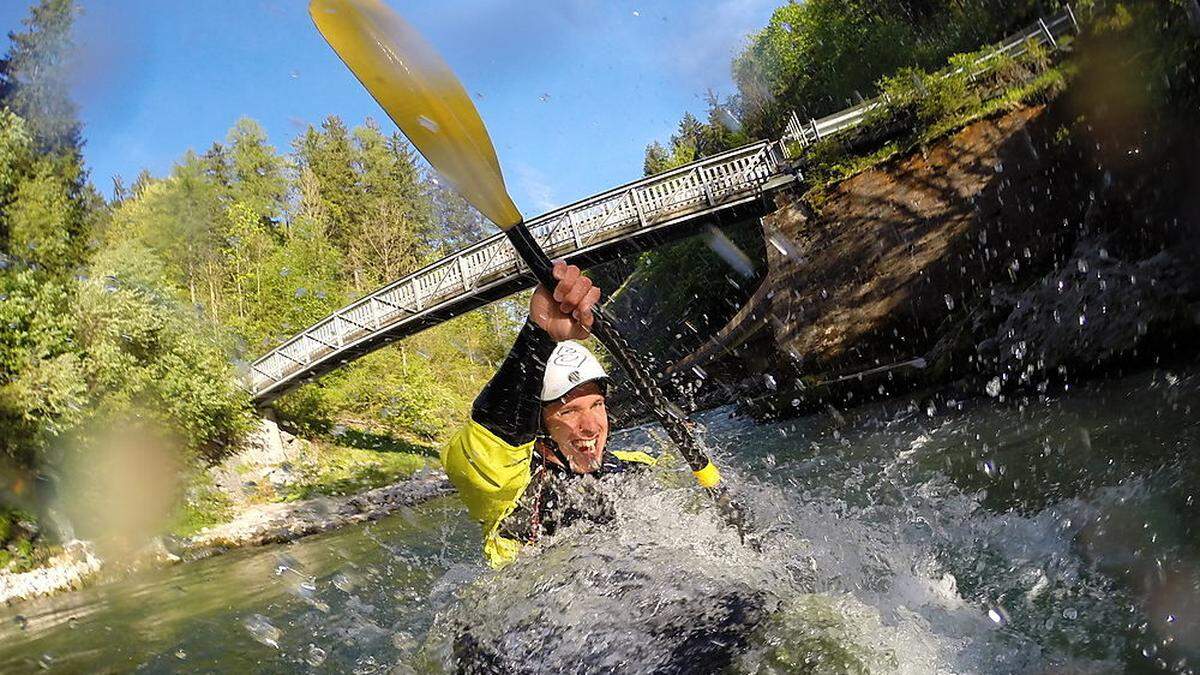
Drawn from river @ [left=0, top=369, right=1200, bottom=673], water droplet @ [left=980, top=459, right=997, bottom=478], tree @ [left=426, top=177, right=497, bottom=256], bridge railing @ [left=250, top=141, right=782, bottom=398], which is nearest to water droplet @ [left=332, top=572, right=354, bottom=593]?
river @ [left=0, top=369, right=1200, bottom=673]

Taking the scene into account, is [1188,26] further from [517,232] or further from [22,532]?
[22,532]

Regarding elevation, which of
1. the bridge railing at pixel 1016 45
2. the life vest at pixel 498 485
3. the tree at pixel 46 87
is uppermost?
the tree at pixel 46 87

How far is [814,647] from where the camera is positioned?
2.10 m

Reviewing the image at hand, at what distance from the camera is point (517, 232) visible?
8.31ft

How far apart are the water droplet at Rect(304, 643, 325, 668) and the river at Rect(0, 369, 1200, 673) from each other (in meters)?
0.02

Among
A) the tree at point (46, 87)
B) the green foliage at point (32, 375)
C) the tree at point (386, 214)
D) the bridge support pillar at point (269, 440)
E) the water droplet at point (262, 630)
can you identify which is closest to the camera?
the water droplet at point (262, 630)

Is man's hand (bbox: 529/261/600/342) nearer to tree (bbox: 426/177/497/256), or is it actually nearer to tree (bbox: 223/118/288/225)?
tree (bbox: 426/177/497/256)

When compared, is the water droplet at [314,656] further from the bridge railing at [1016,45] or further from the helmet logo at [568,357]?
the bridge railing at [1016,45]

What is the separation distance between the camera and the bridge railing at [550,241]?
15.6 metres

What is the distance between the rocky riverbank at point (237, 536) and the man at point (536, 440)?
10.3 meters

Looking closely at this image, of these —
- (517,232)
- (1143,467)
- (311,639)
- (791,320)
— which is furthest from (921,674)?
(791,320)

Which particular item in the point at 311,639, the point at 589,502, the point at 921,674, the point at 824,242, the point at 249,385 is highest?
the point at 249,385

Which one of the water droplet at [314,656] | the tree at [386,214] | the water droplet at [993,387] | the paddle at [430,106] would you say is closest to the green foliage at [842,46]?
the water droplet at [993,387]

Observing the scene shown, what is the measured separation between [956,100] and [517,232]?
10.6 m
